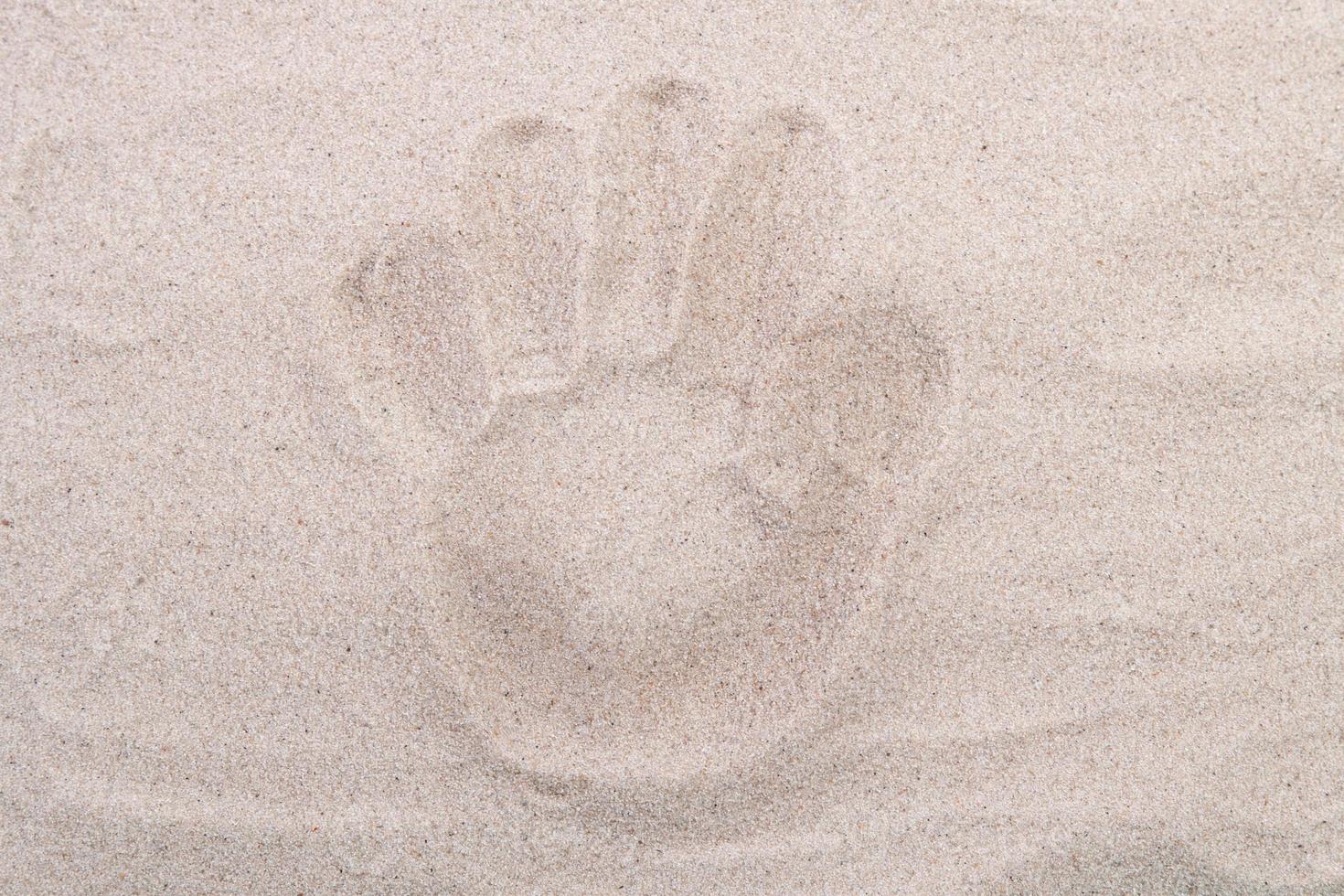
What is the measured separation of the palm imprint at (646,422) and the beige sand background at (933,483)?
0.04 m

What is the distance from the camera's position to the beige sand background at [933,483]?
3.59 ft

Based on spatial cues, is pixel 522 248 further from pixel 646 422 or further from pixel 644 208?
pixel 646 422

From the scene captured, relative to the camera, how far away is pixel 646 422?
A: 1.10m

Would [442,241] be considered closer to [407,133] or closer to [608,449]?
[407,133]

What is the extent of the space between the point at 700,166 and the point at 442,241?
353 mm

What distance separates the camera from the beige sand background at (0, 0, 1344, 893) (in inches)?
43.1

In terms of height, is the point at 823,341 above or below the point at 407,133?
below

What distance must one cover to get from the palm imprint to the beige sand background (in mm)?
44

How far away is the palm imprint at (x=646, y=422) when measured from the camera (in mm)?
1094

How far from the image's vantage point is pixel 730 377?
1102 millimetres

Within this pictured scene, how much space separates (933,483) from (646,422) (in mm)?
385

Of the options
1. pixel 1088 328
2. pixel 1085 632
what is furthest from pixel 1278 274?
pixel 1085 632

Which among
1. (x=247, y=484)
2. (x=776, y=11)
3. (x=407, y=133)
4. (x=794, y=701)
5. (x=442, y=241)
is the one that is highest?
(x=776, y=11)

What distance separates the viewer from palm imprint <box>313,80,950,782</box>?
1094 mm
